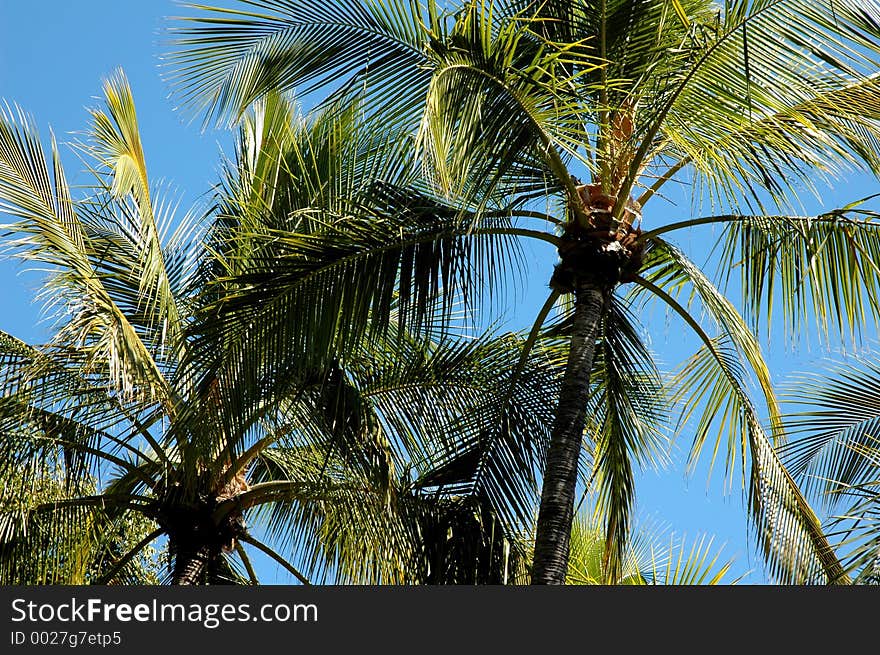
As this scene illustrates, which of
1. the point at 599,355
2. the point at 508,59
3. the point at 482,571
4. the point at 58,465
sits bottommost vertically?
the point at 482,571

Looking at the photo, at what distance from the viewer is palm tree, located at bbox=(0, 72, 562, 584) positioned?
24.3 feet

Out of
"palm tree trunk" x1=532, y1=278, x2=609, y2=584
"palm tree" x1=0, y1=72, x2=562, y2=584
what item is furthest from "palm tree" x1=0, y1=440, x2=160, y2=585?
"palm tree trunk" x1=532, y1=278, x2=609, y2=584

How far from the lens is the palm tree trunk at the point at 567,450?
665cm

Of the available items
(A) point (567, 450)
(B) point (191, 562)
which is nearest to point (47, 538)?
(B) point (191, 562)

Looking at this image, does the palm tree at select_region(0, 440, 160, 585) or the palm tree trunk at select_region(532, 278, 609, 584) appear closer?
the palm tree trunk at select_region(532, 278, 609, 584)

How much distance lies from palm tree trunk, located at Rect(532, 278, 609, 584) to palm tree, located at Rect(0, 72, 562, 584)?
1.03 metres

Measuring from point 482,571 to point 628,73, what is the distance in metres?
3.52

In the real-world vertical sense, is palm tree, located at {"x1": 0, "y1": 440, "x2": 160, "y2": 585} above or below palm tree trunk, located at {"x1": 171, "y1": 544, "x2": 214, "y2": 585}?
above

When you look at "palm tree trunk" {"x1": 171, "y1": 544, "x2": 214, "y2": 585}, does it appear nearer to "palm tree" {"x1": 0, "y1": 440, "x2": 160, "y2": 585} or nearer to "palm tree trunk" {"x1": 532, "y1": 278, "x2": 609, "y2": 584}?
"palm tree" {"x1": 0, "y1": 440, "x2": 160, "y2": 585}

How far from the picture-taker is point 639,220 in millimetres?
7371

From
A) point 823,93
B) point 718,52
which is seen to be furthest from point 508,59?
point 823,93

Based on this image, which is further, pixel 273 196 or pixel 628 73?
pixel 273 196

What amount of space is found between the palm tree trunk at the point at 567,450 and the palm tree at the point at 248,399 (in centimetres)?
103

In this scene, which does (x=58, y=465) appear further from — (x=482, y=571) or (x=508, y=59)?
(x=508, y=59)
